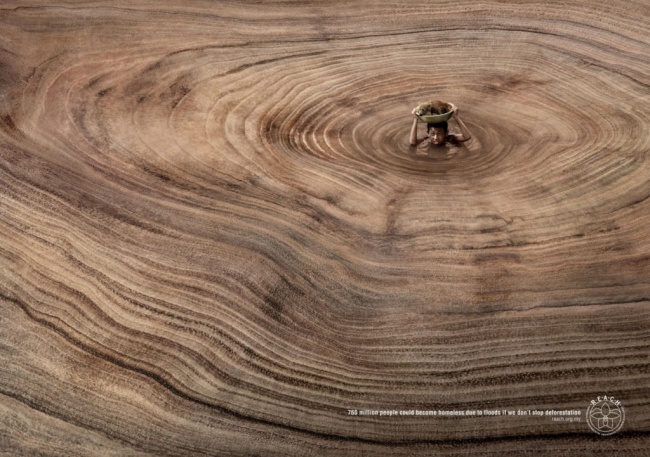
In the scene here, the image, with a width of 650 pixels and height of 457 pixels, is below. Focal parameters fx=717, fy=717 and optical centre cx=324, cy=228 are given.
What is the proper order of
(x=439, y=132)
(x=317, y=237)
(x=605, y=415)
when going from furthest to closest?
(x=439, y=132)
(x=317, y=237)
(x=605, y=415)

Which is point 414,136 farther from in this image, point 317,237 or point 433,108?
point 317,237

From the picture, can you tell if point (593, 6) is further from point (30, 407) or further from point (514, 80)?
point (30, 407)

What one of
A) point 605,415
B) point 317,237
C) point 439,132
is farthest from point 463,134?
point 605,415

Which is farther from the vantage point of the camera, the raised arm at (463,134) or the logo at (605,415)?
the raised arm at (463,134)

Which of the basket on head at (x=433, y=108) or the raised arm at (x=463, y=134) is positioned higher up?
the basket on head at (x=433, y=108)

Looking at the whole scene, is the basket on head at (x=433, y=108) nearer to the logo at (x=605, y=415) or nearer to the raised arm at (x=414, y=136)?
the raised arm at (x=414, y=136)

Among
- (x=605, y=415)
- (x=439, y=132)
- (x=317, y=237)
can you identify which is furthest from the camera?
(x=439, y=132)

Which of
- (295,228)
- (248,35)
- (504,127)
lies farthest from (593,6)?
(295,228)

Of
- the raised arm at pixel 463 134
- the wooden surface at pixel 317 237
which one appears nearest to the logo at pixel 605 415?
the wooden surface at pixel 317 237
